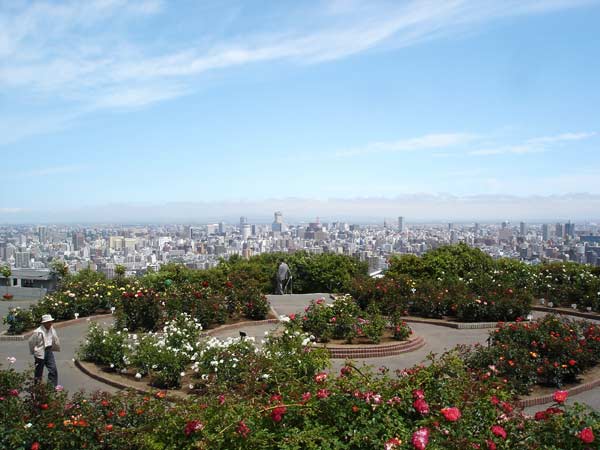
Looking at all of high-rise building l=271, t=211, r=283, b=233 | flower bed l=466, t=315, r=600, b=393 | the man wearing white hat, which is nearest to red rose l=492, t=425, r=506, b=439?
flower bed l=466, t=315, r=600, b=393

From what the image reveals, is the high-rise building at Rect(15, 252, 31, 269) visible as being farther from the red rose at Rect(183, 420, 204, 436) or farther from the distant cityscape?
the red rose at Rect(183, 420, 204, 436)

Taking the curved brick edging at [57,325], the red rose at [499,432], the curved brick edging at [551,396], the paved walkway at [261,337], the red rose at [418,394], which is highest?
the red rose at [418,394]

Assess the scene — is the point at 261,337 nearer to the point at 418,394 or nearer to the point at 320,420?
the point at 320,420

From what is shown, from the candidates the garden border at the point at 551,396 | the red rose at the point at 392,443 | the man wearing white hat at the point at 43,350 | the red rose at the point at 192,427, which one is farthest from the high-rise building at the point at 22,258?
the red rose at the point at 392,443

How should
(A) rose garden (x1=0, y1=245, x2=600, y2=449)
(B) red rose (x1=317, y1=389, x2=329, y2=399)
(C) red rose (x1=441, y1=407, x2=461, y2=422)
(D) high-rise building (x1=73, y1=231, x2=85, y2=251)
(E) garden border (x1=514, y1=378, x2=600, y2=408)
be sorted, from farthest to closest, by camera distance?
(D) high-rise building (x1=73, y1=231, x2=85, y2=251)
(E) garden border (x1=514, y1=378, x2=600, y2=408)
(B) red rose (x1=317, y1=389, x2=329, y2=399)
(A) rose garden (x1=0, y1=245, x2=600, y2=449)
(C) red rose (x1=441, y1=407, x2=461, y2=422)

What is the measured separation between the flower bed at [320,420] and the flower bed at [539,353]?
2.89 metres

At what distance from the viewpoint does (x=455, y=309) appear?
14734 millimetres

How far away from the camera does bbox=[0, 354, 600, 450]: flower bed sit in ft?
15.4

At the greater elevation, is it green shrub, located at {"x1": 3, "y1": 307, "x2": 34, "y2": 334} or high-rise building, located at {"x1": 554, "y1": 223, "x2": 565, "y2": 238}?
high-rise building, located at {"x1": 554, "y1": 223, "x2": 565, "y2": 238}

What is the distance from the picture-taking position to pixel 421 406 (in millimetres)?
5078

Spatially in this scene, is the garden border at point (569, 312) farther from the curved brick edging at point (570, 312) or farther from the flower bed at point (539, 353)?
the flower bed at point (539, 353)

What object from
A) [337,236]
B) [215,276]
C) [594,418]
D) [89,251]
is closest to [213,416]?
[594,418]

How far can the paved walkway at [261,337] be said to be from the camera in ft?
29.4

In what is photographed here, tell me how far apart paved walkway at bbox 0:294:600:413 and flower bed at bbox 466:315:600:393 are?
440 millimetres
